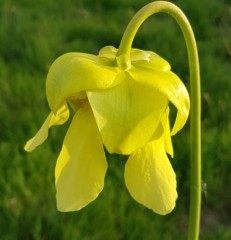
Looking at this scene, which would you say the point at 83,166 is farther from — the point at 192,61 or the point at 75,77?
the point at 192,61

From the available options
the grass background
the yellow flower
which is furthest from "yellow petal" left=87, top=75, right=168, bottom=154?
the grass background

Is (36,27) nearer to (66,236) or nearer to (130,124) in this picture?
(66,236)

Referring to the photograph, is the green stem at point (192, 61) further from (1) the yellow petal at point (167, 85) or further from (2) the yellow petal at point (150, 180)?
(2) the yellow petal at point (150, 180)

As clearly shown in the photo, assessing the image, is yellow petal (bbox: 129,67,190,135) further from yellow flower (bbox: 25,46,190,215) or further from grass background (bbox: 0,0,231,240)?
grass background (bbox: 0,0,231,240)

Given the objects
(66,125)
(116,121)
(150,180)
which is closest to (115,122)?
(116,121)

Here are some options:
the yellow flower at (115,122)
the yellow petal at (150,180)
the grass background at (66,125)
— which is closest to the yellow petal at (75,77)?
the yellow flower at (115,122)

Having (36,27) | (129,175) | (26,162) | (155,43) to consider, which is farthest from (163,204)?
(36,27)
